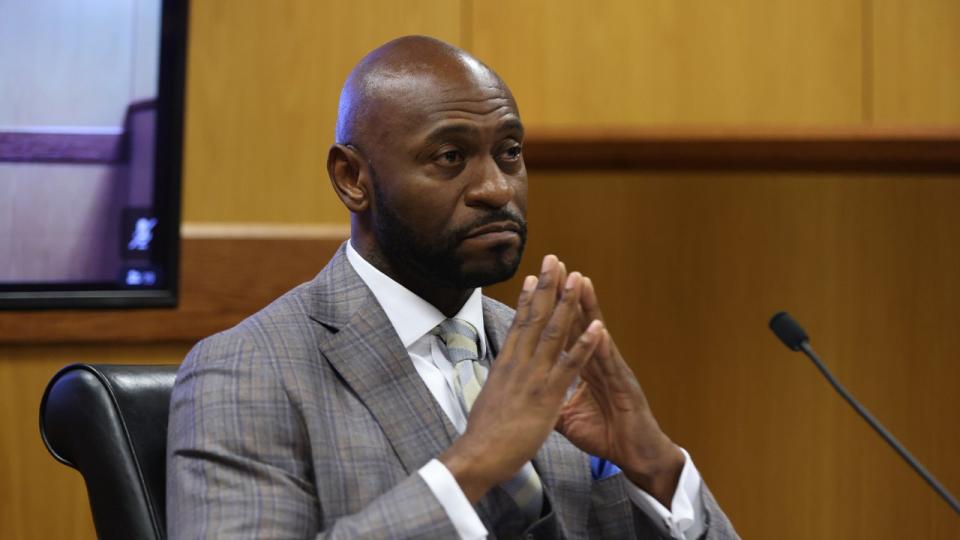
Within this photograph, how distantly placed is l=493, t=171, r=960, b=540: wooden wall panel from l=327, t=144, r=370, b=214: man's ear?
1302mm

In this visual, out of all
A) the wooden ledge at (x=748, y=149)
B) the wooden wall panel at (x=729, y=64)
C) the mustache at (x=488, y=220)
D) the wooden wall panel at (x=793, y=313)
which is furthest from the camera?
the wooden wall panel at (x=793, y=313)

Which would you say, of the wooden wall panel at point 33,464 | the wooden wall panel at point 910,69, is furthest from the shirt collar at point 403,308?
the wooden wall panel at point 910,69

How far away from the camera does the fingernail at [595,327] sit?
1.21 metres

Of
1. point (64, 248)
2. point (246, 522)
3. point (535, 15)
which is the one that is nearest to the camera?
point (246, 522)

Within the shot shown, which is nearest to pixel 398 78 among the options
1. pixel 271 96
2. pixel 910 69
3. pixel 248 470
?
pixel 248 470

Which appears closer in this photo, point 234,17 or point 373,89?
point 373,89

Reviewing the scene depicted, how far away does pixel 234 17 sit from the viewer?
2.43m

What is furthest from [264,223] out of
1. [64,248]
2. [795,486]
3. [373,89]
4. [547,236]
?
[795,486]

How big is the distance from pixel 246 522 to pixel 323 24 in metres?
1.55

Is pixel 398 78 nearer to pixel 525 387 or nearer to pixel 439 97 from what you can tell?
pixel 439 97

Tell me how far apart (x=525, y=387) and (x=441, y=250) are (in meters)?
0.25

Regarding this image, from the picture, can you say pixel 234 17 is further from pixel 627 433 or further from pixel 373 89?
pixel 627 433

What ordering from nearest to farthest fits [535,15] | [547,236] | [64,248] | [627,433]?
1. [627,433]
2. [64,248]
3. [535,15]
4. [547,236]

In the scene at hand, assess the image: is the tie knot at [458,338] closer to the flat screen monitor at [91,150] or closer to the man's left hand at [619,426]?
the man's left hand at [619,426]
